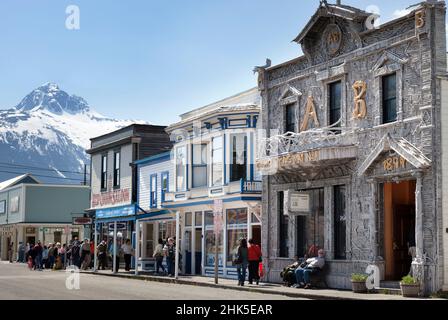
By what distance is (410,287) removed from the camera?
22516 mm

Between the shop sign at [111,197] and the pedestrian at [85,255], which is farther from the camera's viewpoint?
the shop sign at [111,197]

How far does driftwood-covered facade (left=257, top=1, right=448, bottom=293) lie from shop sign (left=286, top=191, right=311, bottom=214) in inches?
4.2

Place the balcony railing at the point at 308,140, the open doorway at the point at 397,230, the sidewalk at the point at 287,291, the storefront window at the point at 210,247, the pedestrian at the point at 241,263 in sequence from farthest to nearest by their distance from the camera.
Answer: the storefront window at the point at 210,247
the pedestrian at the point at 241,263
the balcony railing at the point at 308,140
the open doorway at the point at 397,230
the sidewalk at the point at 287,291

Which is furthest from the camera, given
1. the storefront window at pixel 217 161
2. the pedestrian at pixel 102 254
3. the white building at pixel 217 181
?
the pedestrian at pixel 102 254

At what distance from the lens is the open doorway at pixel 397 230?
990 inches

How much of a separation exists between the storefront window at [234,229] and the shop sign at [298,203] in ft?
17.3

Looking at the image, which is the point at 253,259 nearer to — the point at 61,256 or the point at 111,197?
the point at 111,197

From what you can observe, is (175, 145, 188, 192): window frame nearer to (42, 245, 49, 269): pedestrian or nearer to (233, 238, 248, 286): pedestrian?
(233, 238, 248, 286): pedestrian

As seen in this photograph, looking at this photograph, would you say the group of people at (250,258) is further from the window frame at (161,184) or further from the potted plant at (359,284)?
the window frame at (161,184)

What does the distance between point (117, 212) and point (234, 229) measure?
930 centimetres

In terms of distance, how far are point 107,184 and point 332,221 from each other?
958 inches

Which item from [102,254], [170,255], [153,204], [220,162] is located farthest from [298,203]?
[102,254]

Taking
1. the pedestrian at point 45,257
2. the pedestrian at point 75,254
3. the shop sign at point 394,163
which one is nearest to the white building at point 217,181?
the shop sign at point 394,163
